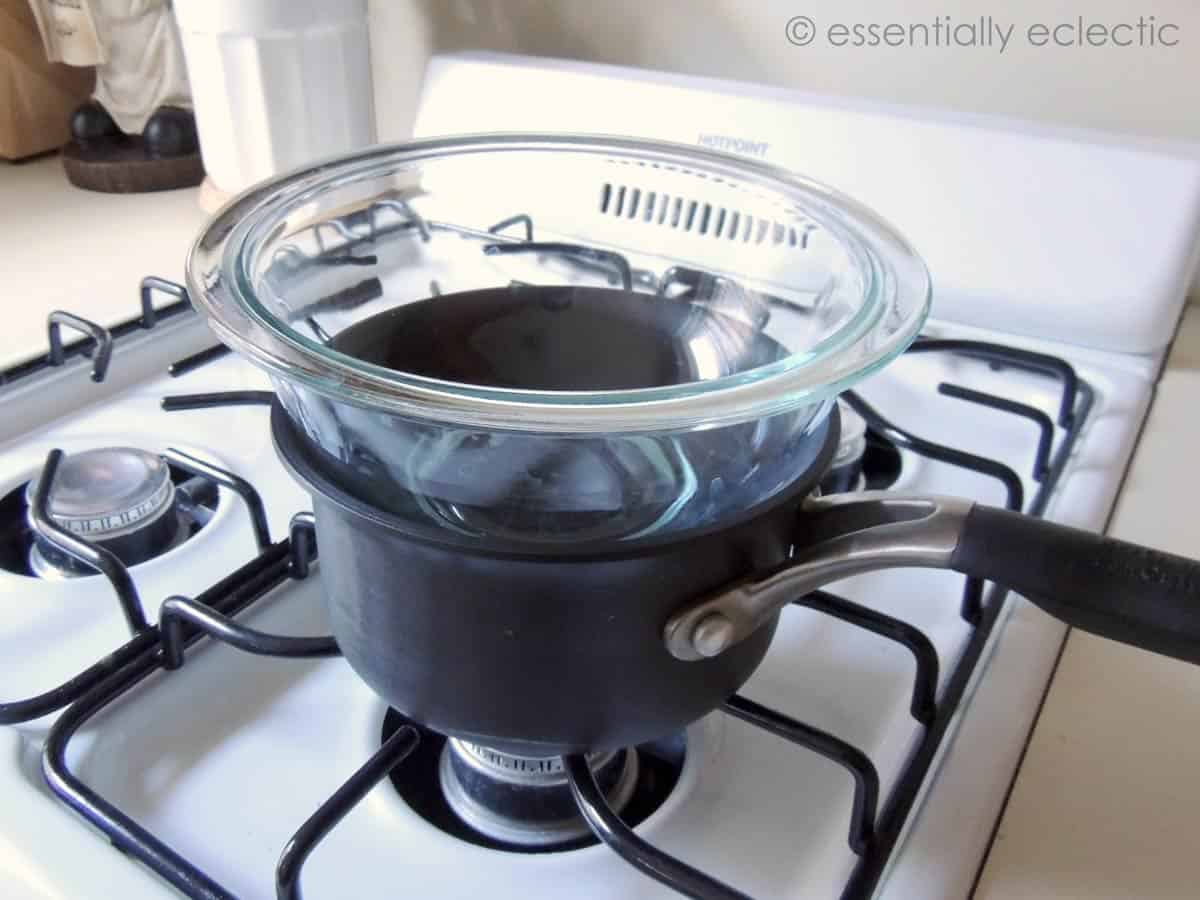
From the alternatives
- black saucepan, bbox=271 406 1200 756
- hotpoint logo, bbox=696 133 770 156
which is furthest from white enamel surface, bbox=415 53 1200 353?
black saucepan, bbox=271 406 1200 756

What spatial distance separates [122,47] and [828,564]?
2.50 feet

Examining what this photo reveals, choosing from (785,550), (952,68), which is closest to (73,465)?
(785,550)

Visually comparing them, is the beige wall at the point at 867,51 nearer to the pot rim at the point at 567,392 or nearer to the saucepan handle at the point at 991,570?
the pot rim at the point at 567,392

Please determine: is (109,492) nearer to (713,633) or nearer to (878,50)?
(713,633)

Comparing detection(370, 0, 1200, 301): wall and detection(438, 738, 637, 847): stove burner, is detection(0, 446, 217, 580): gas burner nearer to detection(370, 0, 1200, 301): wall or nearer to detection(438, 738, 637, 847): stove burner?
detection(438, 738, 637, 847): stove burner

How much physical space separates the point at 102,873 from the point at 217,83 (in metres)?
0.55

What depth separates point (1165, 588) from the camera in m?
0.25

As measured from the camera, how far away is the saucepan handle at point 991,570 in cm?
25

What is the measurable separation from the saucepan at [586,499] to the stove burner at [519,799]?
40 mm

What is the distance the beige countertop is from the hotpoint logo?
1.16 feet

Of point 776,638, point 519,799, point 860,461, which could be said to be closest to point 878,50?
point 860,461

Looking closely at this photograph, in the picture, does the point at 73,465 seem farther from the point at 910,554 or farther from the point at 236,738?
the point at 910,554

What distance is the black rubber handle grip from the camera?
9.7 inches

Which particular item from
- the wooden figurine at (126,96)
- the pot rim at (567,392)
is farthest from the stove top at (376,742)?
the wooden figurine at (126,96)
